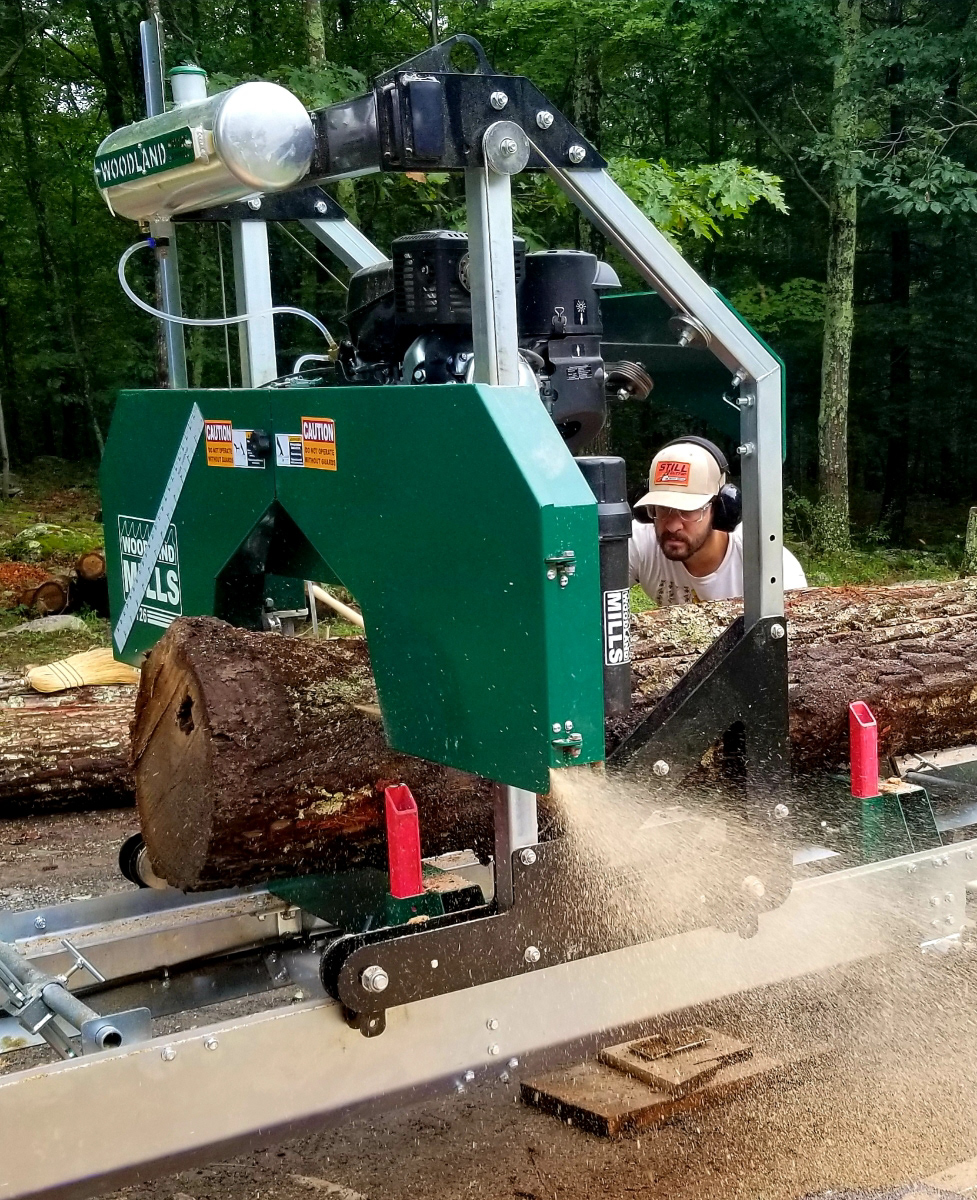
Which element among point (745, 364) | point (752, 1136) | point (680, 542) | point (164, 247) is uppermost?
point (164, 247)

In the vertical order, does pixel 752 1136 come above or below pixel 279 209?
below

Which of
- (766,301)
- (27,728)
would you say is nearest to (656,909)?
(27,728)

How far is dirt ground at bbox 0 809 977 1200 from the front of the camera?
267cm

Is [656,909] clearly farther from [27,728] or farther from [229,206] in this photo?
[27,728]

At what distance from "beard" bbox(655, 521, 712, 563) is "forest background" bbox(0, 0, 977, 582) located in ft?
17.7

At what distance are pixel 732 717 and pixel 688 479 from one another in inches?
64.7

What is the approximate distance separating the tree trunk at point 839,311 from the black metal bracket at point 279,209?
997cm

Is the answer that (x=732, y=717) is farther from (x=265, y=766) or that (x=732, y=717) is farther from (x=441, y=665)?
(x=265, y=766)

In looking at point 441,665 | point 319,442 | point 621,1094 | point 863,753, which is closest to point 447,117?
point 319,442

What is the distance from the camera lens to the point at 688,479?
3.99 meters

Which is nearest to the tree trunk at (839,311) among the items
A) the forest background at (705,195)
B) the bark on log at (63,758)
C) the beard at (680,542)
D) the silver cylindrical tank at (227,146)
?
the forest background at (705,195)

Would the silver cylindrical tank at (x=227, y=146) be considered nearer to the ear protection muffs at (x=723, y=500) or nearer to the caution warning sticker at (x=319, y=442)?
the caution warning sticker at (x=319, y=442)

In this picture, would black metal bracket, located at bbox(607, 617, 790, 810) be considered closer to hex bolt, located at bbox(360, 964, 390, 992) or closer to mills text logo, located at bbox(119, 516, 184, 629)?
hex bolt, located at bbox(360, 964, 390, 992)

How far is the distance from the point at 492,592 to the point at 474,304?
500 mm
